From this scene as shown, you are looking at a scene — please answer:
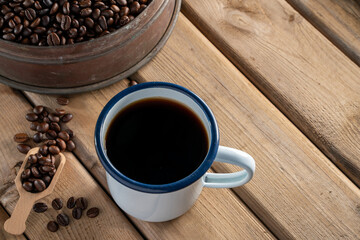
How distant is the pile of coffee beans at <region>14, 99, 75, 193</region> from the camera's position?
1000 mm

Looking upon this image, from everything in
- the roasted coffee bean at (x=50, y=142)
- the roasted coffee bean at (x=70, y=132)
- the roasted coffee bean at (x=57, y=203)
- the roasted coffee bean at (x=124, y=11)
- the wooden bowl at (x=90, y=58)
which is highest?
the roasted coffee bean at (x=124, y=11)

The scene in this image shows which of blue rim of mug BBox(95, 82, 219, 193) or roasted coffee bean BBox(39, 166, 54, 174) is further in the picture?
roasted coffee bean BBox(39, 166, 54, 174)

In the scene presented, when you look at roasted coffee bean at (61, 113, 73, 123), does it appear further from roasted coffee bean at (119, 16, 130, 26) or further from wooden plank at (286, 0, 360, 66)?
wooden plank at (286, 0, 360, 66)

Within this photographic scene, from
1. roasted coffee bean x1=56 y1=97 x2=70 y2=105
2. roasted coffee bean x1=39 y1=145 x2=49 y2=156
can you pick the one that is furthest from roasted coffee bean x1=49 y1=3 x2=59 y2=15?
roasted coffee bean x1=39 y1=145 x2=49 y2=156

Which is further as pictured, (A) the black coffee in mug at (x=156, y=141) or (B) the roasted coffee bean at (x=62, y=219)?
(B) the roasted coffee bean at (x=62, y=219)

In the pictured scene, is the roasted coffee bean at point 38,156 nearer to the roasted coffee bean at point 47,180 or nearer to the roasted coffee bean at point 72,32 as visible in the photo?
the roasted coffee bean at point 47,180

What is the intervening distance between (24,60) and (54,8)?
14cm

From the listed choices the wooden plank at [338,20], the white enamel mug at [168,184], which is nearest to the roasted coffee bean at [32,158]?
the white enamel mug at [168,184]

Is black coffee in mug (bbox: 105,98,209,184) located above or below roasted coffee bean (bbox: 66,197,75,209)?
above

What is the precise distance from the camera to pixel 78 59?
3.29 feet

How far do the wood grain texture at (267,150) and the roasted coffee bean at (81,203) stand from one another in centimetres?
31

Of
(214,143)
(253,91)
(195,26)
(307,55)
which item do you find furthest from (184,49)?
(214,143)

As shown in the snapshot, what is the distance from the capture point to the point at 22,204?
3.23 ft

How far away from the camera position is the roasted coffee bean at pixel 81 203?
993 mm
